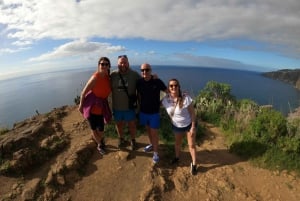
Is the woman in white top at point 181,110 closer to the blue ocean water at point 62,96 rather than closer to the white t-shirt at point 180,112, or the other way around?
the white t-shirt at point 180,112

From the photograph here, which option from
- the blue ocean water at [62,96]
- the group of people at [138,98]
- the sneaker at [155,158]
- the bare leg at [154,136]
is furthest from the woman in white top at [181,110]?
the blue ocean water at [62,96]

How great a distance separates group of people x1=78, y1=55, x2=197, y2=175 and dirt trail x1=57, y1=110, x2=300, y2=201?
0.36m

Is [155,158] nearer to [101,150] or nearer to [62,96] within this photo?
[101,150]

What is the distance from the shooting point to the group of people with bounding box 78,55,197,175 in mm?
5219

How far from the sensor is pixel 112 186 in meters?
5.11

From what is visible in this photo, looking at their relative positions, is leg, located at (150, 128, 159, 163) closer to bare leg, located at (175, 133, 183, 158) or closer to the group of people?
the group of people

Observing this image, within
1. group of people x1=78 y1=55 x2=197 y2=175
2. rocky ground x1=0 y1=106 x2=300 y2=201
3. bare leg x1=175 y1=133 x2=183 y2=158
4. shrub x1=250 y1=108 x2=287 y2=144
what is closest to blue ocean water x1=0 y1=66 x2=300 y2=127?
shrub x1=250 y1=108 x2=287 y2=144

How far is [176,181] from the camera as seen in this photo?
526cm

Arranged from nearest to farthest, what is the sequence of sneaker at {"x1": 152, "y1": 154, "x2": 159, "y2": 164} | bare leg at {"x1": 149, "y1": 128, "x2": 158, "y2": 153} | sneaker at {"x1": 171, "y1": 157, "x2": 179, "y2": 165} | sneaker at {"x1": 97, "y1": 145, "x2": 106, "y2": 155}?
bare leg at {"x1": 149, "y1": 128, "x2": 158, "y2": 153}, sneaker at {"x1": 152, "y1": 154, "x2": 159, "y2": 164}, sneaker at {"x1": 171, "y1": 157, "x2": 179, "y2": 165}, sneaker at {"x1": 97, "y1": 145, "x2": 106, "y2": 155}

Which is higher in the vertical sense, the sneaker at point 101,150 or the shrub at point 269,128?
the shrub at point 269,128

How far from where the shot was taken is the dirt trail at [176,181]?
4.92 metres

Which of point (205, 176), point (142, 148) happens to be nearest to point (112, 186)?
point (142, 148)

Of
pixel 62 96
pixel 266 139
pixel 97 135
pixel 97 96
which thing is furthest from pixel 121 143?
pixel 62 96

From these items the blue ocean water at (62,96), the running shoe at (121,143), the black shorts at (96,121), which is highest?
the black shorts at (96,121)
